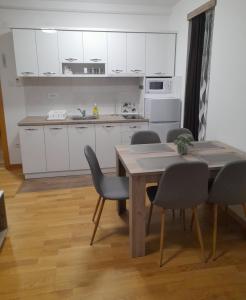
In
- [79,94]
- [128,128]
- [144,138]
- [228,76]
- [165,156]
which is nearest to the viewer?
[165,156]

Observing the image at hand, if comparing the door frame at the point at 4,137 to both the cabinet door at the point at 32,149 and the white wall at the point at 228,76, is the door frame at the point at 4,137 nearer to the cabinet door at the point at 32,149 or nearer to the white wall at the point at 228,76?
the cabinet door at the point at 32,149

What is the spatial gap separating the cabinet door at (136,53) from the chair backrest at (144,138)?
5.03ft

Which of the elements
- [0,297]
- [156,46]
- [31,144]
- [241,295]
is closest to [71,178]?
[31,144]

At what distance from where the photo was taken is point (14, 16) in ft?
12.7

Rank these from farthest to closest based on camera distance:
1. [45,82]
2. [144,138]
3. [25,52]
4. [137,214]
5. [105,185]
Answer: [45,82] → [25,52] → [144,138] → [105,185] → [137,214]

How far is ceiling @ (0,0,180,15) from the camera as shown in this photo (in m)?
3.82

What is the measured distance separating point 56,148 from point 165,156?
2.11m

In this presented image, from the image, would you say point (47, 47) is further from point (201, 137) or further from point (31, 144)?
point (201, 137)

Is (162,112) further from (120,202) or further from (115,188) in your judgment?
(115,188)

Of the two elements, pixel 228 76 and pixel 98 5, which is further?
pixel 98 5

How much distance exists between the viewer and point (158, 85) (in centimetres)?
414

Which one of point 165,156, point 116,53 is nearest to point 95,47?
point 116,53

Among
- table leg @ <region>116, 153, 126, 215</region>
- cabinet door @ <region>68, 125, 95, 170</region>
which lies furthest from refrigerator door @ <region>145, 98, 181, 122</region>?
table leg @ <region>116, 153, 126, 215</region>

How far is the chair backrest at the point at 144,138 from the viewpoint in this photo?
9.60 feet
